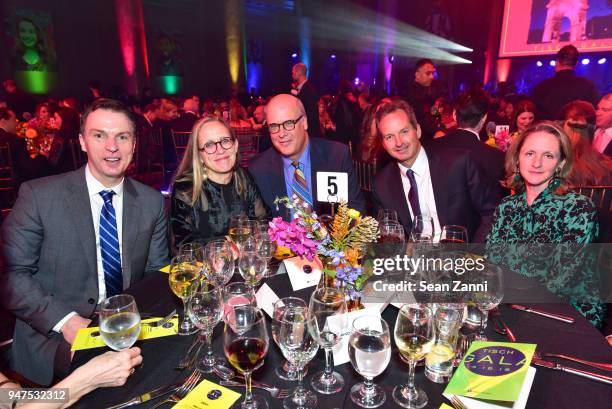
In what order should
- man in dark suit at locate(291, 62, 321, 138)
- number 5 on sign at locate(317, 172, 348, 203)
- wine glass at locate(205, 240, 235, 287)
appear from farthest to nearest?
1. man in dark suit at locate(291, 62, 321, 138)
2. number 5 on sign at locate(317, 172, 348, 203)
3. wine glass at locate(205, 240, 235, 287)

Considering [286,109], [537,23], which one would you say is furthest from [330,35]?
[286,109]

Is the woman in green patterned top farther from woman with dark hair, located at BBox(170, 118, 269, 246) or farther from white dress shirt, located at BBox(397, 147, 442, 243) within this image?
woman with dark hair, located at BBox(170, 118, 269, 246)

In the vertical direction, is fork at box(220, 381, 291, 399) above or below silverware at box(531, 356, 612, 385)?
below

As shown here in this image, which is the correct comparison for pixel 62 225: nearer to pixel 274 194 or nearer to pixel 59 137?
pixel 274 194

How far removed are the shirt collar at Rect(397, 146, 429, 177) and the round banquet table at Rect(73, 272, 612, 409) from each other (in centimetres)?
144

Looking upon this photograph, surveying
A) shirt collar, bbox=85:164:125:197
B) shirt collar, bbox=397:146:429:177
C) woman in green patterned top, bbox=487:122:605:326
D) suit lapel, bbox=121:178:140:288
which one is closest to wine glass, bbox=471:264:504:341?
woman in green patterned top, bbox=487:122:605:326

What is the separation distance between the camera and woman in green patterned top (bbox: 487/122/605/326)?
6.52 feet

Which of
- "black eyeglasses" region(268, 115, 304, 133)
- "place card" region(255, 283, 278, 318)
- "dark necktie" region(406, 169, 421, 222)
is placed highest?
"black eyeglasses" region(268, 115, 304, 133)

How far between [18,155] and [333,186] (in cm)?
455

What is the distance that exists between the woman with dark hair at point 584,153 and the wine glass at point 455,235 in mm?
934

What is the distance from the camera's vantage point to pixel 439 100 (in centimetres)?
622

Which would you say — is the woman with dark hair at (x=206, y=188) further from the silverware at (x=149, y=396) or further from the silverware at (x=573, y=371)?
the silverware at (x=573, y=371)

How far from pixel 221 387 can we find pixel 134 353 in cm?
28

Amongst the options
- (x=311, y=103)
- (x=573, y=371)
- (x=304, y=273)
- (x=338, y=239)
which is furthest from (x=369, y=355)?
(x=311, y=103)
